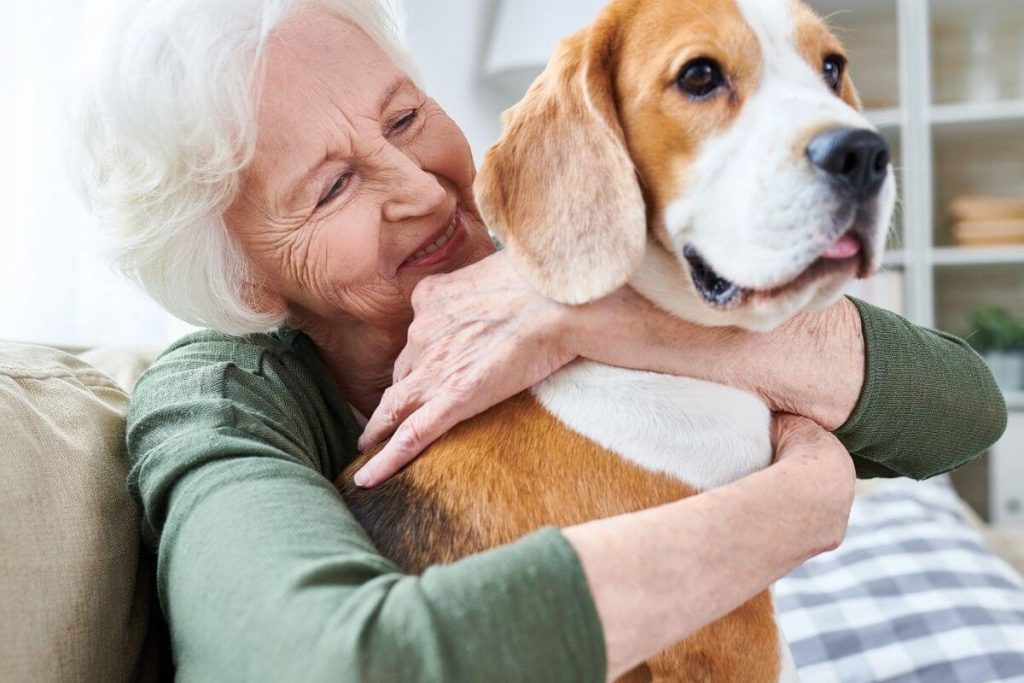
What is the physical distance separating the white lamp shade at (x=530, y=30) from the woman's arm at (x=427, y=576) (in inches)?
80.1

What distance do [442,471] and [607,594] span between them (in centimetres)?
34

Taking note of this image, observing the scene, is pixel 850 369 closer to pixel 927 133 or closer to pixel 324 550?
pixel 324 550

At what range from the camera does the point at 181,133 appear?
1.20 meters

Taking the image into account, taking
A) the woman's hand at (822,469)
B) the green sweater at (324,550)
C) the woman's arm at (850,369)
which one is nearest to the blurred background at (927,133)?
the green sweater at (324,550)

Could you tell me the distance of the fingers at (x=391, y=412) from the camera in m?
1.17

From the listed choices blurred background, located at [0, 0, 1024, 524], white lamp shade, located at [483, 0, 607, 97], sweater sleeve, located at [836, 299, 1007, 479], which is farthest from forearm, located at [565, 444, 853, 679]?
white lamp shade, located at [483, 0, 607, 97]

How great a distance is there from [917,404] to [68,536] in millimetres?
933

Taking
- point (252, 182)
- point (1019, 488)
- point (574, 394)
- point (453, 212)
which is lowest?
point (1019, 488)

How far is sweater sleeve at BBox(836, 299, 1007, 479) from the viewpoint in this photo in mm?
1171

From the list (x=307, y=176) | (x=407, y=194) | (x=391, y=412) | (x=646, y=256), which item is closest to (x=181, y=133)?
(x=307, y=176)

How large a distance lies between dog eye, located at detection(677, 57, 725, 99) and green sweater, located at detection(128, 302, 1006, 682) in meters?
0.38

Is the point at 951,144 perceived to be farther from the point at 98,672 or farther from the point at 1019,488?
the point at 98,672

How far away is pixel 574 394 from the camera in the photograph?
3.57ft

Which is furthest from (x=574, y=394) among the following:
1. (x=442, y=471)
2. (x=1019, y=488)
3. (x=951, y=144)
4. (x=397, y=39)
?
(x=951, y=144)
